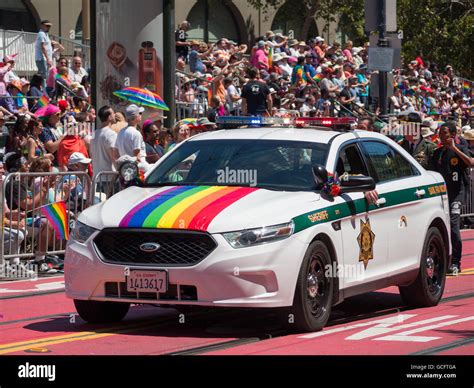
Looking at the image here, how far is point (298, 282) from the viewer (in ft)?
33.6

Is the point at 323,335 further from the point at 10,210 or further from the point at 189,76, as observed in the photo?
the point at 189,76

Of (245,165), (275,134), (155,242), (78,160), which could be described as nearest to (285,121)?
(275,134)

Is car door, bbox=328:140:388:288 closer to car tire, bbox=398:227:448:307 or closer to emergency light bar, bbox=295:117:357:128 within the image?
emergency light bar, bbox=295:117:357:128

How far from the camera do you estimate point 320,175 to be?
10.9 meters

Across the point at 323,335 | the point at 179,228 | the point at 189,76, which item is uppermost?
the point at 189,76

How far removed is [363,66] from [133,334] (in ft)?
93.9

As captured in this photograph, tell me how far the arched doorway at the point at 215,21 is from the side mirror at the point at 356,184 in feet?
124

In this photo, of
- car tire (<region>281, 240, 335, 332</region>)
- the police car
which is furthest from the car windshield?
car tire (<region>281, 240, 335, 332</region>)

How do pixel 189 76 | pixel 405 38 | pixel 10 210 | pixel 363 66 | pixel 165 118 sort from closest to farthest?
pixel 10 210
pixel 165 118
pixel 189 76
pixel 363 66
pixel 405 38

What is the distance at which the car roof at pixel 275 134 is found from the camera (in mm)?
11617

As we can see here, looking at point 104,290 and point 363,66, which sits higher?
point 363,66

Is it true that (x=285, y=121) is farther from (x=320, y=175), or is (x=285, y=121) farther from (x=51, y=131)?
(x=51, y=131)

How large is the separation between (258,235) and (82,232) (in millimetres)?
1577
